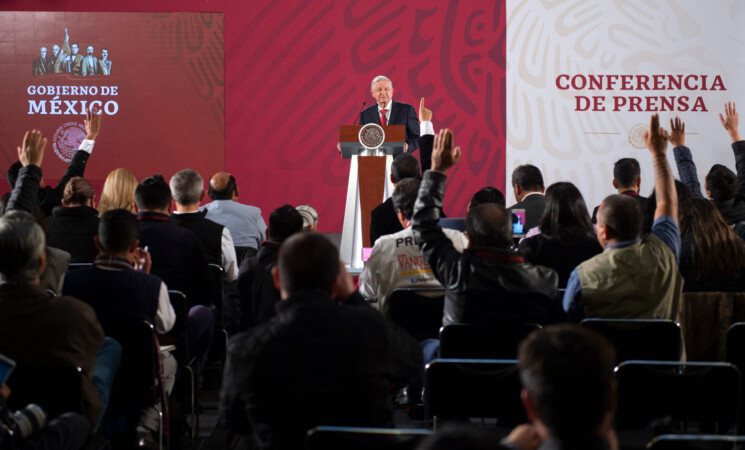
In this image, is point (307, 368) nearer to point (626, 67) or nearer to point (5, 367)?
point (5, 367)

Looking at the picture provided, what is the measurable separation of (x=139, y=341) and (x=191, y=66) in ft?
20.3

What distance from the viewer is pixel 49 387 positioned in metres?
2.28

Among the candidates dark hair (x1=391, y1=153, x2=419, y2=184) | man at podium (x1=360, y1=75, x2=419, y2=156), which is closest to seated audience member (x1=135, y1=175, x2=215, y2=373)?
dark hair (x1=391, y1=153, x2=419, y2=184)

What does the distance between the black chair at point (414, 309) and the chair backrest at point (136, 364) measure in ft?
3.23

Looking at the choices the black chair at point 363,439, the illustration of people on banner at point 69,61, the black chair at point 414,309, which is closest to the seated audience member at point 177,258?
the black chair at point 414,309

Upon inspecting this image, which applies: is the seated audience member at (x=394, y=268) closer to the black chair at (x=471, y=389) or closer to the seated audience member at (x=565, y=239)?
the seated audience member at (x=565, y=239)

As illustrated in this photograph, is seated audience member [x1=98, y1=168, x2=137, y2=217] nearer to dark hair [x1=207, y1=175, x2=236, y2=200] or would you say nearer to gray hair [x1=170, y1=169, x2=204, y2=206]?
gray hair [x1=170, y1=169, x2=204, y2=206]

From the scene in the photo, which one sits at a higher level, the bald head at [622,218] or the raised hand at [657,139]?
the raised hand at [657,139]

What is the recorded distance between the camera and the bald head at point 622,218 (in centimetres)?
293

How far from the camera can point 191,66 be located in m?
8.47

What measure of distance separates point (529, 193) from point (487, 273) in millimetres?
2623

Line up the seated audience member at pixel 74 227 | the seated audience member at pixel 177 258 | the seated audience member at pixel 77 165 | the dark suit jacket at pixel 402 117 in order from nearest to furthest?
the seated audience member at pixel 177 258 → the seated audience member at pixel 74 227 → the seated audience member at pixel 77 165 → the dark suit jacket at pixel 402 117

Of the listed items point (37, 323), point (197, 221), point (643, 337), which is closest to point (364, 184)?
point (197, 221)

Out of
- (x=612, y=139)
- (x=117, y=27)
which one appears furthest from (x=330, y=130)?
(x=612, y=139)
